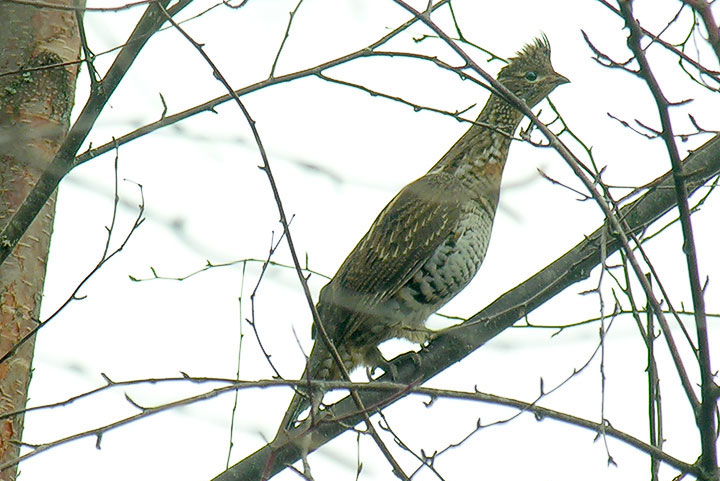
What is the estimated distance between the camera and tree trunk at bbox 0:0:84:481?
13.9 feet

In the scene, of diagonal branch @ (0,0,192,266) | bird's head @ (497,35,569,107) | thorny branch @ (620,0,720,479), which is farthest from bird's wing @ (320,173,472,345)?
thorny branch @ (620,0,720,479)

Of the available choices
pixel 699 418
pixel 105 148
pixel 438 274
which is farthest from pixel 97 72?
pixel 438 274

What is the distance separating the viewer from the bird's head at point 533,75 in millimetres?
6441

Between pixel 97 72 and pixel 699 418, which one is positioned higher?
pixel 97 72

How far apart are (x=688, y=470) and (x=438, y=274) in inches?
104

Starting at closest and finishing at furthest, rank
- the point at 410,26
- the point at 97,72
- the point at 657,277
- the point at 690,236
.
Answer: the point at 690,236 < the point at 657,277 < the point at 97,72 < the point at 410,26

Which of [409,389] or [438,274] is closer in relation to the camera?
[409,389]

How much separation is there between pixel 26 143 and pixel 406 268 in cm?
226

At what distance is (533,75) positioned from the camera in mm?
6535

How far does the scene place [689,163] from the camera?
430 centimetres

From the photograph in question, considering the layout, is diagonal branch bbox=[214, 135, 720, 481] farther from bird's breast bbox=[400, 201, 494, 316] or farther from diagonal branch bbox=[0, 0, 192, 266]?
diagonal branch bbox=[0, 0, 192, 266]

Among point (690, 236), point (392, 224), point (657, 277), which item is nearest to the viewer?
point (690, 236)

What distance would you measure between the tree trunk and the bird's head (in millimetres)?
2863

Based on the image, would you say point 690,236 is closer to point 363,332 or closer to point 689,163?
point 689,163
